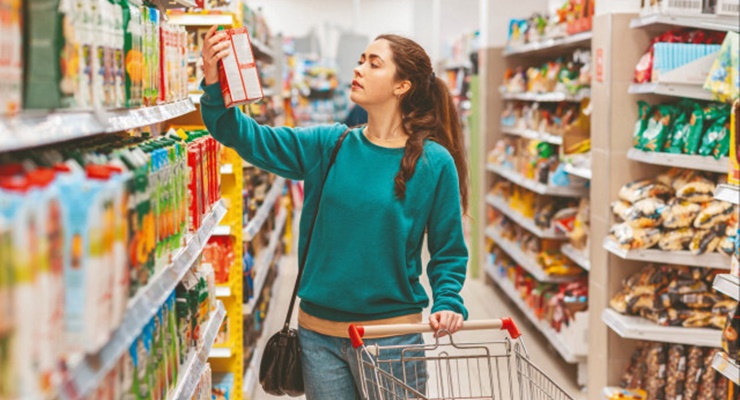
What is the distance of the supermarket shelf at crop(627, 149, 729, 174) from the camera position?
4156 mm

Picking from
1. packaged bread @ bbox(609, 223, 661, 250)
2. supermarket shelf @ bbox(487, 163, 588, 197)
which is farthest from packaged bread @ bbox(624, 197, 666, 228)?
supermarket shelf @ bbox(487, 163, 588, 197)

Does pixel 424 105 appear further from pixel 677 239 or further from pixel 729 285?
pixel 677 239

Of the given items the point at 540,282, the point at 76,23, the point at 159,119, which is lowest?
the point at 540,282

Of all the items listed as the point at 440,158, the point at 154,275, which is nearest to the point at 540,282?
the point at 440,158

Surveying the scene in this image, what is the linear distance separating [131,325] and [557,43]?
503 centimetres

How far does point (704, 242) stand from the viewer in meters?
4.21

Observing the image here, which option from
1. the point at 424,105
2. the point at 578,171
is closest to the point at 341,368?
the point at 424,105

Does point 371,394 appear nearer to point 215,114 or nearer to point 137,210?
point 215,114

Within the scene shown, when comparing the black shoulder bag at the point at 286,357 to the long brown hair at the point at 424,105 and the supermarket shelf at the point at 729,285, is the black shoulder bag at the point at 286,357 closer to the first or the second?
the long brown hair at the point at 424,105

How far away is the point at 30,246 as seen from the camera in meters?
1.23

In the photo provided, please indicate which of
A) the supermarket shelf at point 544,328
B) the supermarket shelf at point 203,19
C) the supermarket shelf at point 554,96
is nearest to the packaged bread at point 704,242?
the supermarket shelf at point 544,328

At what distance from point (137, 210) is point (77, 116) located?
0.85 ft

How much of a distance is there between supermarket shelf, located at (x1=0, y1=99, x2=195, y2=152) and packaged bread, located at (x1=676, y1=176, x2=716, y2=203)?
9.75 ft

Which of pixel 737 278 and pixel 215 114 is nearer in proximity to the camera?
pixel 215 114
